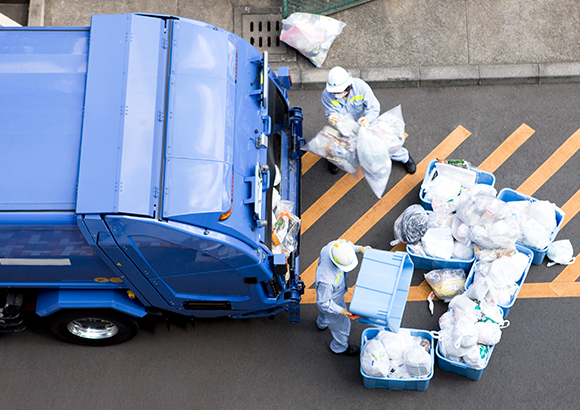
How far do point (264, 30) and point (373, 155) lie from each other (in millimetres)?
2704

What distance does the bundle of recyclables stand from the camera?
586 cm

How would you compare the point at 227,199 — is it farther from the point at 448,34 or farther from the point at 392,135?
the point at 448,34

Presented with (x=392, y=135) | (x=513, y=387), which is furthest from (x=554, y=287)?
(x=392, y=135)

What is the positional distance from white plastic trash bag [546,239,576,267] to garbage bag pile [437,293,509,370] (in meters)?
1.07

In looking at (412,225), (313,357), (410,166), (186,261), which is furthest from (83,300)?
(410,166)

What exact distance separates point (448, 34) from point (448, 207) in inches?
105

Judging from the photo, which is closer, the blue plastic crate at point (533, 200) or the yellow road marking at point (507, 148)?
the blue plastic crate at point (533, 200)

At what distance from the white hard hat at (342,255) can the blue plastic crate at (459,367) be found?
1447mm

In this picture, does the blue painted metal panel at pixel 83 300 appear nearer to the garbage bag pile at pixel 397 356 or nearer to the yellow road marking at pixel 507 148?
the garbage bag pile at pixel 397 356

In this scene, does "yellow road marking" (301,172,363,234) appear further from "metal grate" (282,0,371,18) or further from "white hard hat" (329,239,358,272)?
"metal grate" (282,0,371,18)

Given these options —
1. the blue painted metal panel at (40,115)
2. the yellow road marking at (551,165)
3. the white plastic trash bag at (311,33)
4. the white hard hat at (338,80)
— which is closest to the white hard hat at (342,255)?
the white hard hat at (338,80)

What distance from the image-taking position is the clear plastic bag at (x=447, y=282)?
586cm

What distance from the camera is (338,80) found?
5746 millimetres

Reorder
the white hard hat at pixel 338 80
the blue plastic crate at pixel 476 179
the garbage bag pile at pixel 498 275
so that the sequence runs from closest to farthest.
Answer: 1. the garbage bag pile at pixel 498 275
2. the white hard hat at pixel 338 80
3. the blue plastic crate at pixel 476 179
